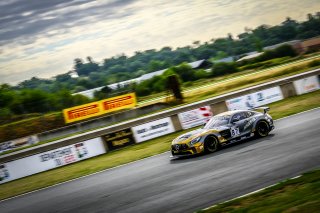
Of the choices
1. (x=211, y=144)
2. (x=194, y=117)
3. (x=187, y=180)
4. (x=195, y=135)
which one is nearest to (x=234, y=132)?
(x=211, y=144)

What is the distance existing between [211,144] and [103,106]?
27.3 metres

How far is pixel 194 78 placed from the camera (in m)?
71.6

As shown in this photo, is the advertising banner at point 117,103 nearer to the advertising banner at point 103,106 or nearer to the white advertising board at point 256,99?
the advertising banner at point 103,106

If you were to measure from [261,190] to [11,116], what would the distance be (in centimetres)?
3326

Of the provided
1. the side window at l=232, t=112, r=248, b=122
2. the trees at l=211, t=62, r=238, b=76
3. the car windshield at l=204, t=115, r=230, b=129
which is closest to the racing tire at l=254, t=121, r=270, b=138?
the side window at l=232, t=112, r=248, b=122

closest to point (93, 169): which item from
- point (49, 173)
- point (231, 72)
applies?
point (49, 173)

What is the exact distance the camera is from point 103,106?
42.2 m

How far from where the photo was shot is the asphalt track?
997 cm

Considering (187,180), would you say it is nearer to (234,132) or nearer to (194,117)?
(234,132)

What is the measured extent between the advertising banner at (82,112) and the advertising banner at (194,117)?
55.2 feet

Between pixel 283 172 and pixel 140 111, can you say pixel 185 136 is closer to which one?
pixel 283 172

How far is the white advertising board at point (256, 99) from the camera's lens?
28.8 meters

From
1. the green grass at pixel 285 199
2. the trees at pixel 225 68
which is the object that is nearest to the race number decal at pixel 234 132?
the green grass at pixel 285 199

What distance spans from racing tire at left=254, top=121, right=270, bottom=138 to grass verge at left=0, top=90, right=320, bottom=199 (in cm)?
492
